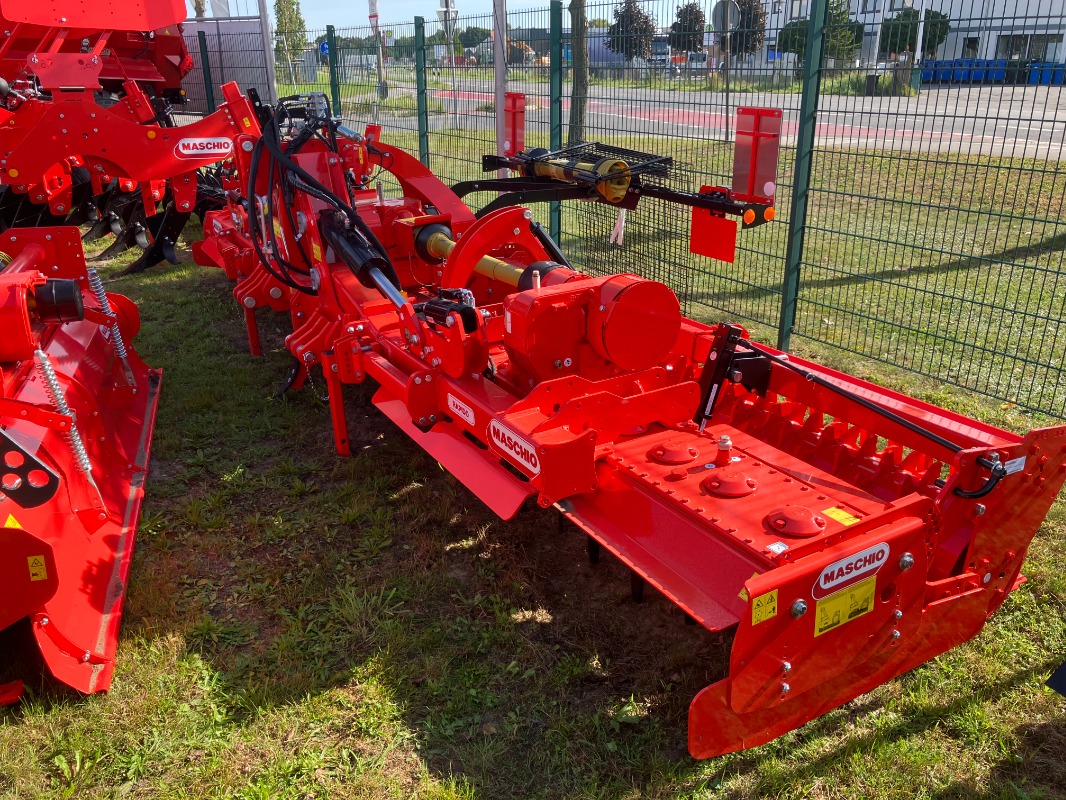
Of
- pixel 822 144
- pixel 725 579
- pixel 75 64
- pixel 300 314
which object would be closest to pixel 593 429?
pixel 725 579

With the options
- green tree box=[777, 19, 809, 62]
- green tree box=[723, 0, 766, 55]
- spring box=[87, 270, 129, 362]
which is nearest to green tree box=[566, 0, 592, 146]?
green tree box=[723, 0, 766, 55]

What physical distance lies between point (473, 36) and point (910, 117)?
4795 millimetres

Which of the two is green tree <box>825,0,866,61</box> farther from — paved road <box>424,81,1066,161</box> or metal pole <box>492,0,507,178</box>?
metal pole <box>492,0,507,178</box>

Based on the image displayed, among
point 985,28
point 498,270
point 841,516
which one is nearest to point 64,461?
point 498,270

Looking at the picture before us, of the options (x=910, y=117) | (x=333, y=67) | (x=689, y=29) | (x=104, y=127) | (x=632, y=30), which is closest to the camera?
(x=910, y=117)

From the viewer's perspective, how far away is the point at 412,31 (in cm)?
905

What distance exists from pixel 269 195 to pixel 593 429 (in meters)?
2.75

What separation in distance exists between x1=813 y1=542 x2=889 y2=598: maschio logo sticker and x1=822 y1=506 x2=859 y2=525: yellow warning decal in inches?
4.3

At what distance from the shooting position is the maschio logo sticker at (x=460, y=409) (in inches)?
129

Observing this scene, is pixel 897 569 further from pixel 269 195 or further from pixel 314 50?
pixel 314 50

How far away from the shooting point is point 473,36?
8266 millimetres

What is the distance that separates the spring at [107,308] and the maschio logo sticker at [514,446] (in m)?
2.65

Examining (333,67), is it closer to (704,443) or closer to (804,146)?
(804,146)

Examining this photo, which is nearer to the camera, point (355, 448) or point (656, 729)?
point (656, 729)
